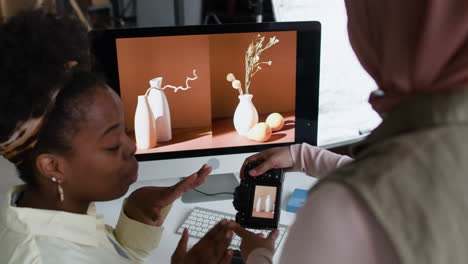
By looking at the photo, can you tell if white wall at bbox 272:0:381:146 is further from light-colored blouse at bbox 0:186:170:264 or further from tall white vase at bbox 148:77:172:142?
light-colored blouse at bbox 0:186:170:264

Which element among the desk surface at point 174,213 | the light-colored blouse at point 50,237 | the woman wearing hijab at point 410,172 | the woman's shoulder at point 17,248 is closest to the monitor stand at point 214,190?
the desk surface at point 174,213

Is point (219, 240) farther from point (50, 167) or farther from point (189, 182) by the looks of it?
point (50, 167)

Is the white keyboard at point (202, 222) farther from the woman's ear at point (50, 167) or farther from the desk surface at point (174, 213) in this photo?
the woman's ear at point (50, 167)

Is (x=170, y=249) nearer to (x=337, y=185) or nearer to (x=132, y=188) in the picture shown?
(x=132, y=188)

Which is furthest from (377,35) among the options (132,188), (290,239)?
(132,188)

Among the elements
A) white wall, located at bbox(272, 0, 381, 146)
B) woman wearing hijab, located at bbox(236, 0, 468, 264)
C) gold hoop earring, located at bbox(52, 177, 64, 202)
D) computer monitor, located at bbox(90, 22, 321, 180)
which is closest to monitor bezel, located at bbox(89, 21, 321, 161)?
computer monitor, located at bbox(90, 22, 321, 180)

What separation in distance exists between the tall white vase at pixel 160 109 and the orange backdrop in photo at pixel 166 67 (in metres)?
0.01

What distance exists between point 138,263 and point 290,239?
0.46m

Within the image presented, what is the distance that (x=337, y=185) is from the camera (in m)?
0.42

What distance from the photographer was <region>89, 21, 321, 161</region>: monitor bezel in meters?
0.92

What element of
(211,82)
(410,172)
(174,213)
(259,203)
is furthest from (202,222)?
(410,172)

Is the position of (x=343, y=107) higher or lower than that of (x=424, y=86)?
lower

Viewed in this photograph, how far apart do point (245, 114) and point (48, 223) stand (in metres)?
0.46

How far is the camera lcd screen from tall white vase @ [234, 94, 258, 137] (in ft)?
0.55
